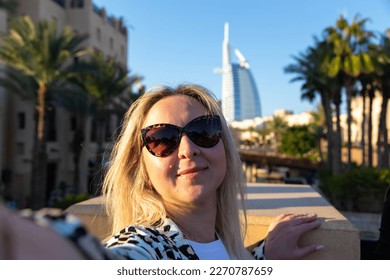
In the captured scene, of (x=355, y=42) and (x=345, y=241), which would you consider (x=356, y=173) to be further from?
(x=345, y=241)

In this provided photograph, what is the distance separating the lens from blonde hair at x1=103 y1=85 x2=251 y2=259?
5.03ft

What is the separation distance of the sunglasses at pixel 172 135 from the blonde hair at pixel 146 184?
100 millimetres

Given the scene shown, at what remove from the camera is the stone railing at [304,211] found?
171 cm

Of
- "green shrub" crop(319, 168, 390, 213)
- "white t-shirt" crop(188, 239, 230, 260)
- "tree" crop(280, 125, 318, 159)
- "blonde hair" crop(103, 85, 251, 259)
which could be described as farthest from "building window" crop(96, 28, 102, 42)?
"white t-shirt" crop(188, 239, 230, 260)

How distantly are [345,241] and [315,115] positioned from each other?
5406 centimetres

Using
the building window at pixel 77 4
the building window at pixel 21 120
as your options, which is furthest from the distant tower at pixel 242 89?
the building window at pixel 21 120

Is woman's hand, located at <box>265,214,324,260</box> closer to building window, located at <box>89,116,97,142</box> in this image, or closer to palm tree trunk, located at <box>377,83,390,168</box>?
palm tree trunk, located at <box>377,83,390,168</box>

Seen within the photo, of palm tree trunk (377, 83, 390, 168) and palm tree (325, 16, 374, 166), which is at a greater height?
palm tree (325, 16, 374, 166)

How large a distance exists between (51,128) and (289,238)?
28.7 metres

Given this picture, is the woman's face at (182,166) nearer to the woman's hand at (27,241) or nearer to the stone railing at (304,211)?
the stone railing at (304,211)

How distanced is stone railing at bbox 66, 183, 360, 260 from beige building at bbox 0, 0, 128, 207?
2236cm

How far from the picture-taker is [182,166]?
148 cm

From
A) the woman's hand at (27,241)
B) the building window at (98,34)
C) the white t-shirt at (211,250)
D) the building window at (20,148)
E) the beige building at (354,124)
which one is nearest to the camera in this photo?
the woman's hand at (27,241)

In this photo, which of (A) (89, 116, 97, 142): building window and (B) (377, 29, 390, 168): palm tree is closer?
(B) (377, 29, 390, 168): palm tree
